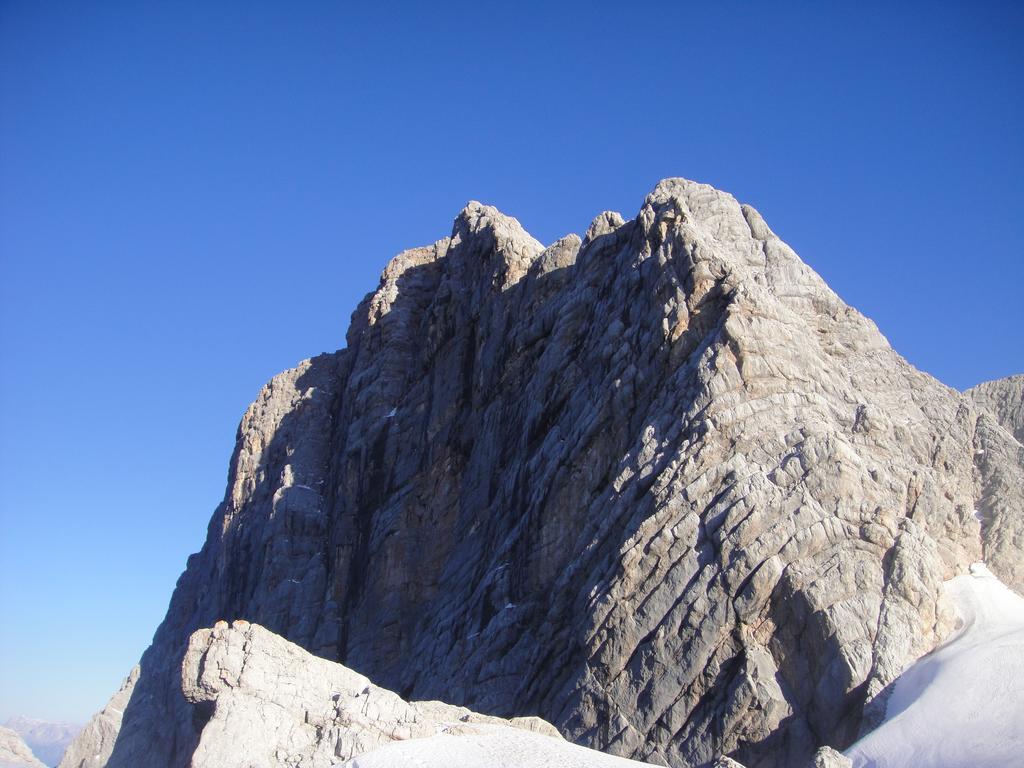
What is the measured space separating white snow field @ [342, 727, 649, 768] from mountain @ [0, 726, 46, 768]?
323 ft

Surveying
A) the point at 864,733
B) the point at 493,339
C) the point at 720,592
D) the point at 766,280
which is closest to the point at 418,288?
the point at 493,339

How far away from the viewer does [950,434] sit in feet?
169

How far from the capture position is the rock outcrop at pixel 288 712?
3316 cm

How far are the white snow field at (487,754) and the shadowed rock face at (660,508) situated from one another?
5963 mm

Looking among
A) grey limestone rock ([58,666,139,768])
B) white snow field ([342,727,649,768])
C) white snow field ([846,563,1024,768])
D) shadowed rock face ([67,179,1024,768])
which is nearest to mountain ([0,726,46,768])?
grey limestone rock ([58,666,139,768])

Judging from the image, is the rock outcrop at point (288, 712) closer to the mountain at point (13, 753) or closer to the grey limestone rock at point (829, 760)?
the grey limestone rock at point (829, 760)

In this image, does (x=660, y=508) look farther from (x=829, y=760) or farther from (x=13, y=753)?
(x=13, y=753)

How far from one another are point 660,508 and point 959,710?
13010 mm

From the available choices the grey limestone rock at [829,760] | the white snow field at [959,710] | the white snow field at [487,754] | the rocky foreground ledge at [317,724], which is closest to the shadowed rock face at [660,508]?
the white snow field at [959,710]

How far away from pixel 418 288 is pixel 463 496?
26.7 meters

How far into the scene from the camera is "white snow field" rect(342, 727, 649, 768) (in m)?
33.0

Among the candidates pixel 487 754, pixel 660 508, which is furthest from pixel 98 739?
pixel 487 754

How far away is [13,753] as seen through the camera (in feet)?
415

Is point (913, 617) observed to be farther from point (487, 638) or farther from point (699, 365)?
point (487, 638)
